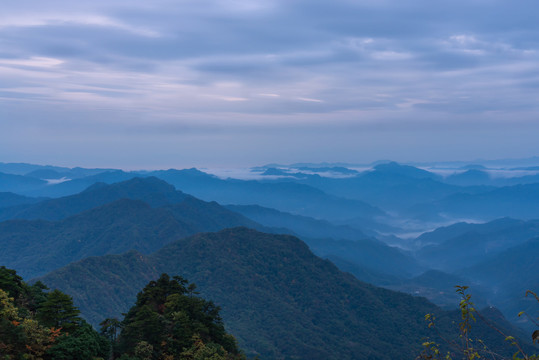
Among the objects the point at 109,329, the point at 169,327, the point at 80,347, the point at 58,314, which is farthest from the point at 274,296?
the point at 80,347

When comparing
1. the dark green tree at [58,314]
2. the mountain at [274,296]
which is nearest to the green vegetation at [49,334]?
the dark green tree at [58,314]

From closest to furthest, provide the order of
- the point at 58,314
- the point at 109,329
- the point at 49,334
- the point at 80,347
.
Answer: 1. the point at 80,347
2. the point at 49,334
3. the point at 58,314
4. the point at 109,329

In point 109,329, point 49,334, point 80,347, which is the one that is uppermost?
point 49,334

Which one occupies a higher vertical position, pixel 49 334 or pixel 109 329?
pixel 49 334

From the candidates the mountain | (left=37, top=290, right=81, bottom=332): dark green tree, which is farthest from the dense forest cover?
the mountain

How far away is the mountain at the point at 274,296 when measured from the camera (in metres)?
130

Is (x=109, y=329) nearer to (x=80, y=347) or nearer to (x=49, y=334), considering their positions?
(x=49, y=334)

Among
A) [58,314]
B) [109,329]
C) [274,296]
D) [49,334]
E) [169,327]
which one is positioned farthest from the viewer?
[274,296]

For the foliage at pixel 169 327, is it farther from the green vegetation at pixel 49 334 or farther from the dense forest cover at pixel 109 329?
the green vegetation at pixel 49 334

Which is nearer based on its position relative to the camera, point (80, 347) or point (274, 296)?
point (80, 347)

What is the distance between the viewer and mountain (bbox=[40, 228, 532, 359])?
130m

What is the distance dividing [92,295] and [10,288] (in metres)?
106

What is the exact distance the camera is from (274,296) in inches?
6225

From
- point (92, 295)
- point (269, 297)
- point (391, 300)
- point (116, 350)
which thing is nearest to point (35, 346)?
point (116, 350)
